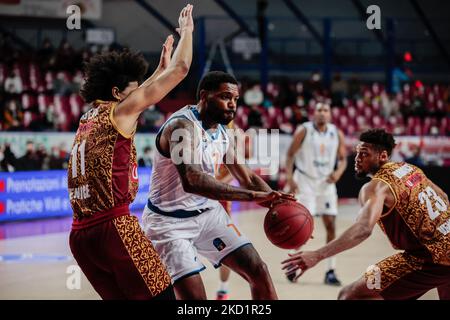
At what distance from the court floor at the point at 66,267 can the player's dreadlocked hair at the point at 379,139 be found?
236cm

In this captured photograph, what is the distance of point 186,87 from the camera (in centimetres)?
2195

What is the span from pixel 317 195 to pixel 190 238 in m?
4.08

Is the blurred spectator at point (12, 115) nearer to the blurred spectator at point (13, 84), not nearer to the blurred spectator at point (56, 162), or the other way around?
the blurred spectator at point (13, 84)

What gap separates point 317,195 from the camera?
8.48 m

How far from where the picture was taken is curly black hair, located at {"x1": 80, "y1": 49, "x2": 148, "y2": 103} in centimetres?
388

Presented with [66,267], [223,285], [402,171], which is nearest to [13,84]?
[66,267]

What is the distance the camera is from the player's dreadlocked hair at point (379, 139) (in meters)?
4.57

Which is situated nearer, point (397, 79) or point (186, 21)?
point (186, 21)

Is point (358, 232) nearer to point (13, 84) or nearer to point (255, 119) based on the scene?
point (255, 119)

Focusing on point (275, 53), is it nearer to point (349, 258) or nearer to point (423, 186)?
point (349, 258)

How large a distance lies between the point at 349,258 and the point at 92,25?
1693cm

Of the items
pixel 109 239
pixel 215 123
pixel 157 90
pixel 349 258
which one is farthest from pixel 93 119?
pixel 349 258

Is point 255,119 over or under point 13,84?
under

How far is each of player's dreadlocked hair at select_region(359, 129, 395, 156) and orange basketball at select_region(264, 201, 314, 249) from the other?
0.64 meters
